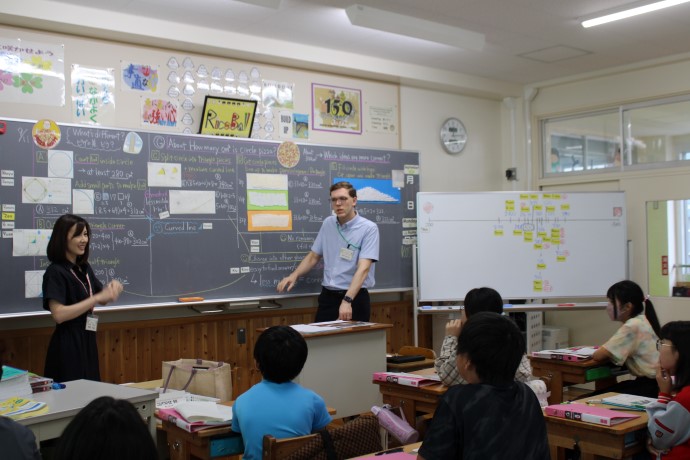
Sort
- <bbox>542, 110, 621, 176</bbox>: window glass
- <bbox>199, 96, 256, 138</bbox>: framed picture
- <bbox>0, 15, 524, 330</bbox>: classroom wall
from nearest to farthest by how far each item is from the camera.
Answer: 1. <bbox>0, 15, 524, 330</bbox>: classroom wall
2. <bbox>199, 96, 256, 138</bbox>: framed picture
3. <bbox>542, 110, 621, 176</bbox>: window glass

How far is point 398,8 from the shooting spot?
5.20m

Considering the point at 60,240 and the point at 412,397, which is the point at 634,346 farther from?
the point at 60,240

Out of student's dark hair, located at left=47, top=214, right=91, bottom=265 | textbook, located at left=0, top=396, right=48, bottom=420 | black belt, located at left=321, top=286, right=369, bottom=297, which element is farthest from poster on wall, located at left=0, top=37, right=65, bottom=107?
textbook, located at left=0, top=396, right=48, bottom=420

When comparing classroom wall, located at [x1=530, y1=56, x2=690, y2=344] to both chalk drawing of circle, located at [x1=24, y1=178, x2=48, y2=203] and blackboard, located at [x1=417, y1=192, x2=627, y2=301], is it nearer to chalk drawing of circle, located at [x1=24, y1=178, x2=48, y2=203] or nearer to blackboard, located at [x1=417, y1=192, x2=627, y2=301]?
blackboard, located at [x1=417, y1=192, x2=627, y2=301]

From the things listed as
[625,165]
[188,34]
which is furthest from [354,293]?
[625,165]

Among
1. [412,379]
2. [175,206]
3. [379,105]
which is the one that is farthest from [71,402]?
[379,105]

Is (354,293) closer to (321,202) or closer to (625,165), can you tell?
(321,202)

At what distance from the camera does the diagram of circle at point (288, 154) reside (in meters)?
5.89

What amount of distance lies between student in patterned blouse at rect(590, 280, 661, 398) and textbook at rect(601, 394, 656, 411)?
933mm

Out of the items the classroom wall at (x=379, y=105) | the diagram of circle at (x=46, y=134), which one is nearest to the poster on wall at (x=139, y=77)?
the classroom wall at (x=379, y=105)

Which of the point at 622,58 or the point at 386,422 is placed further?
the point at 622,58

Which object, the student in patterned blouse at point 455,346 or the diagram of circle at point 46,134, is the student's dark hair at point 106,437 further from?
the diagram of circle at point 46,134

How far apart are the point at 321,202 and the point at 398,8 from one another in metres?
1.79

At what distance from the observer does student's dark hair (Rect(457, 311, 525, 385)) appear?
2.00m
